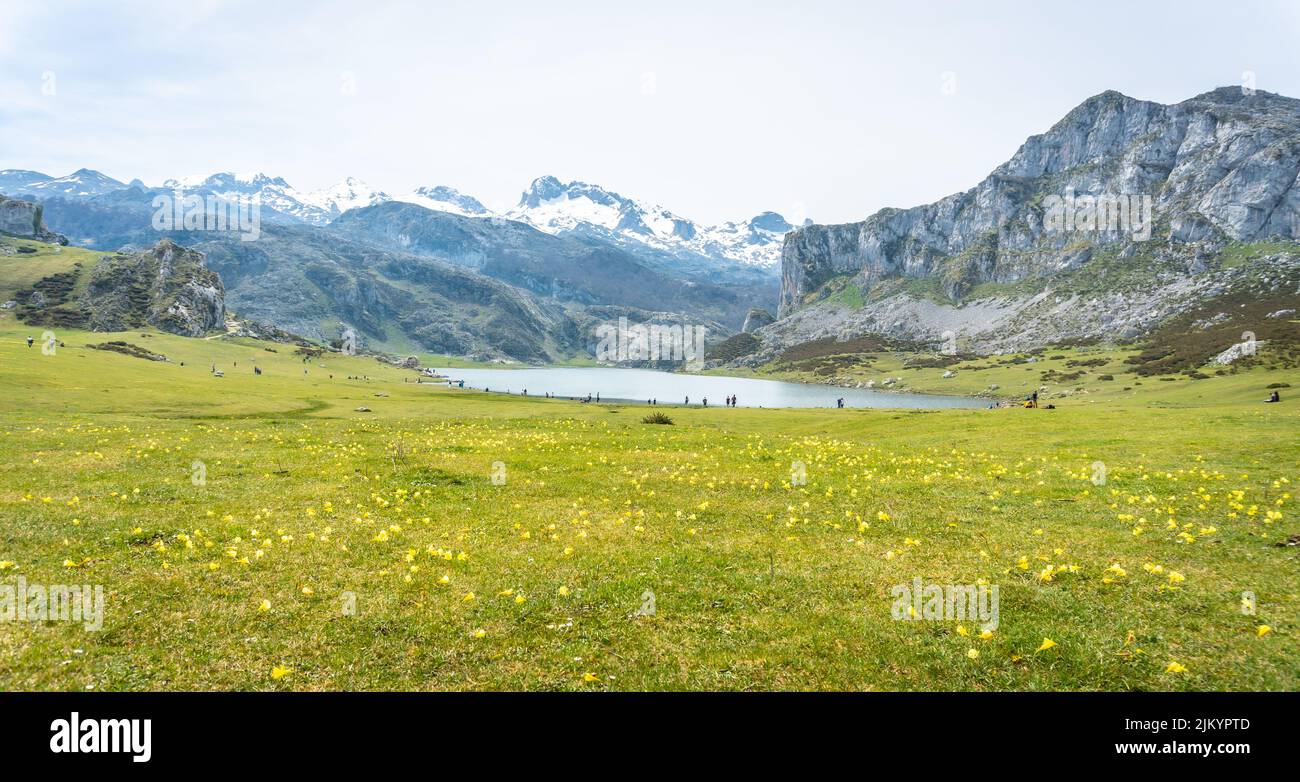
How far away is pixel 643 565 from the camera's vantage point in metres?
15.3

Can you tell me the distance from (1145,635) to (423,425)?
46.7 metres

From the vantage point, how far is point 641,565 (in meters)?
15.3

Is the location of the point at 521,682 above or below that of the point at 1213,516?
below

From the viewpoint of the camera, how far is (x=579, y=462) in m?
30.7

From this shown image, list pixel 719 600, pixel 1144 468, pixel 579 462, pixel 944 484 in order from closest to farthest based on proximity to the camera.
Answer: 1. pixel 719 600
2. pixel 944 484
3. pixel 1144 468
4. pixel 579 462

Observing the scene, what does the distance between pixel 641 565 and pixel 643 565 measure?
50mm

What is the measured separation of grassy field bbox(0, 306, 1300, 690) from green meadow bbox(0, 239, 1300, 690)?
9 cm

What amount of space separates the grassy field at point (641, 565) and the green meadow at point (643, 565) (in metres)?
0.09

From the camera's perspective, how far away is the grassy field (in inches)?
396

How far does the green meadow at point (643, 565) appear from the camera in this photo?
10062 mm

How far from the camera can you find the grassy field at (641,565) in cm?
1007
